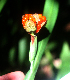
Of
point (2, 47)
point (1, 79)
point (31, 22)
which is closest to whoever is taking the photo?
point (31, 22)

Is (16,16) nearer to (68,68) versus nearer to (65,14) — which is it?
(65,14)

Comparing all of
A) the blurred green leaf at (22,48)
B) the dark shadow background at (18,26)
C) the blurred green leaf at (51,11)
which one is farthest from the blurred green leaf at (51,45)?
the blurred green leaf at (51,11)

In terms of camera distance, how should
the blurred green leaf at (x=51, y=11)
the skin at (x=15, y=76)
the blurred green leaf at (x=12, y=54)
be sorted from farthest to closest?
1. the blurred green leaf at (x=12, y=54)
2. the skin at (x=15, y=76)
3. the blurred green leaf at (x=51, y=11)

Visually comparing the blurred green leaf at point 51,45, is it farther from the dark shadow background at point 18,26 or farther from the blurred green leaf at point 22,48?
the blurred green leaf at point 22,48

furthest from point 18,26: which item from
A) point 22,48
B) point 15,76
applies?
point 15,76

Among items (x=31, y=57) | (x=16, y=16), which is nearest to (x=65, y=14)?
(x=16, y=16)

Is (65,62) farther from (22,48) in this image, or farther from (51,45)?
(22,48)

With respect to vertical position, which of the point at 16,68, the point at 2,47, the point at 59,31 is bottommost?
the point at 16,68

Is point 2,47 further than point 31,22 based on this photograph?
Yes
